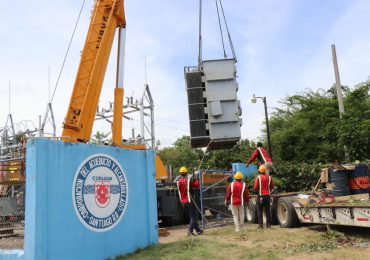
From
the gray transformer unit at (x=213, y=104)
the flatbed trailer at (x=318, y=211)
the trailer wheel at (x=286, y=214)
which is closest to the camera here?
the flatbed trailer at (x=318, y=211)

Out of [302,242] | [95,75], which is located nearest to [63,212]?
[302,242]

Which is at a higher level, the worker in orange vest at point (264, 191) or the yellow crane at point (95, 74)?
the yellow crane at point (95, 74)

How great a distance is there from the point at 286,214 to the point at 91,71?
6.94 metres

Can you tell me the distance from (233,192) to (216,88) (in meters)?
3.85

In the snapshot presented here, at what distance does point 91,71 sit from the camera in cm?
1209

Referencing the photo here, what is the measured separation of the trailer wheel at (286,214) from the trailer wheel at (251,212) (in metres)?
1.29

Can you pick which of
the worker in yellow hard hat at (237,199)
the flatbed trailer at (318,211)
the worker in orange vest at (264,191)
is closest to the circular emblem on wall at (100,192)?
the worker in yellow hard hat at (237,199)

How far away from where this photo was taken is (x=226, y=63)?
1347 cm

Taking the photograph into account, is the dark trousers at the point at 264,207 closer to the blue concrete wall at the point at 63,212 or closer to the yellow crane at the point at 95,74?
the blue concrete wall at the point at 63,212

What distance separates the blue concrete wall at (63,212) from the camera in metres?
6.84

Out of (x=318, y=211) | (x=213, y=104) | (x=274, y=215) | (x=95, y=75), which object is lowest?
(x=274, y=215)

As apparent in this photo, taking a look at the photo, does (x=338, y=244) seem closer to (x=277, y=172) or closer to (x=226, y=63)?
(x=226, y=63)

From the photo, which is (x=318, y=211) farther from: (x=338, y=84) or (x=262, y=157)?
(x=338, y=84)

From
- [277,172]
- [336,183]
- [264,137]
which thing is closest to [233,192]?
[336,183]
